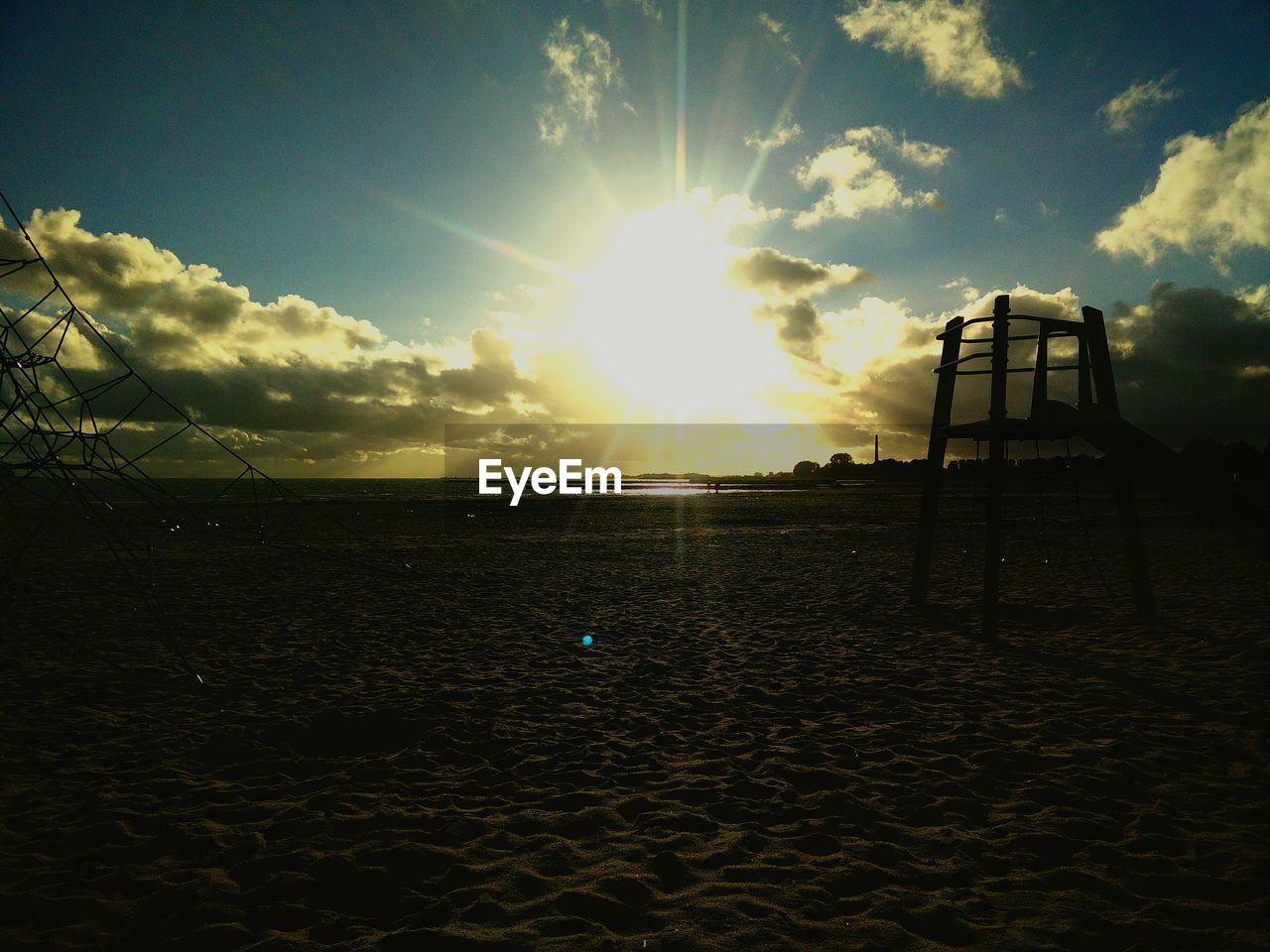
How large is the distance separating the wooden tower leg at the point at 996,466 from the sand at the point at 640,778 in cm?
66

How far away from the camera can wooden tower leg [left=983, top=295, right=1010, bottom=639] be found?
29.8 ft

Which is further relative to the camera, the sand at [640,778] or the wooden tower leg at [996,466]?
the wooden tower leg at [996,466]

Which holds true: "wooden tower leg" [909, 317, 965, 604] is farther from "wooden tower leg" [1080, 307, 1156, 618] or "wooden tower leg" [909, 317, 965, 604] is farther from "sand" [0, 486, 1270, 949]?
"wooden tower leg" [1080, 307, 1156, 618]

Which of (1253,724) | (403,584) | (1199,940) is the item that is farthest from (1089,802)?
(403,584)

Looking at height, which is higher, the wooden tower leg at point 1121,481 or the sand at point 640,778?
the wooden tower leg at point 1121,481

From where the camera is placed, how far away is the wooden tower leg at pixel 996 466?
29.8 ft

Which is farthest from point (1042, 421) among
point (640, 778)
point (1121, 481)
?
point (640, 778)

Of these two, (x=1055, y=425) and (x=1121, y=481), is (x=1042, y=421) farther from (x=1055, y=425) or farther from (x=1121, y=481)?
(x=1121, y=481)

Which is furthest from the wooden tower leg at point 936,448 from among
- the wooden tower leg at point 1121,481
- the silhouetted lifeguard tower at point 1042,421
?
the wooden tower leg at point 1121,481

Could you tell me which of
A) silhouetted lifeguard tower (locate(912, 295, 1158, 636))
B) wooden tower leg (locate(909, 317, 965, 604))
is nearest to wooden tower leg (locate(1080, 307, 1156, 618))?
silhouetted lifeguard tower (locate(912, 295, 1158, 636))

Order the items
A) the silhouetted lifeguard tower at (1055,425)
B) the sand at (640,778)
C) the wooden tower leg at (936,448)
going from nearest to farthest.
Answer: the sand at (640,778) < the silhouetted lifeguard tower at (1055,425) < the wooden tower leg at (936,448)

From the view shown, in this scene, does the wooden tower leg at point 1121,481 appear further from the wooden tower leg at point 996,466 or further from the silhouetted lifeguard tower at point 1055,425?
the wooden tower leg at point 996,466

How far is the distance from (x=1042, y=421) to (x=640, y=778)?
834cm

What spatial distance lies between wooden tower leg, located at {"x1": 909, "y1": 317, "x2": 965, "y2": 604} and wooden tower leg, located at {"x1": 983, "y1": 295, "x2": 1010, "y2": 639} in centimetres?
104
